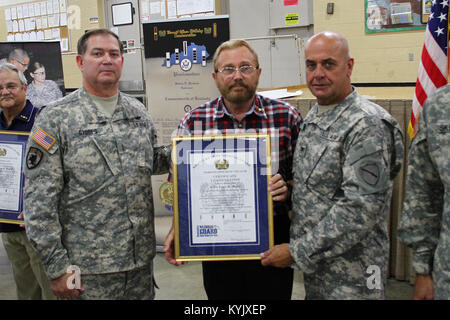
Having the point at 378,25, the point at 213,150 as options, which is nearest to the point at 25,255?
the point at 213,150

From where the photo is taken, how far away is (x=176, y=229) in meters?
1.75

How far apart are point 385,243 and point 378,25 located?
357 centimetres

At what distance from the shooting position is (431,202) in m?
1.44

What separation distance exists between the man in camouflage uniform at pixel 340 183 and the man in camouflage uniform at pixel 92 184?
0.64 meters

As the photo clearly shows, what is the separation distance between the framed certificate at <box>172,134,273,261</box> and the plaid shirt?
0.20m

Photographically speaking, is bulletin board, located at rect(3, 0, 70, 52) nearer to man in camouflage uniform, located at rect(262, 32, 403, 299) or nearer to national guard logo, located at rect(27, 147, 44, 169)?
national guard logo, located at rect(27, 147, 44, 169)

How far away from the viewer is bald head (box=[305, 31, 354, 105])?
1.63 meters

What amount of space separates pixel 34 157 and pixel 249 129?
936 millimetres

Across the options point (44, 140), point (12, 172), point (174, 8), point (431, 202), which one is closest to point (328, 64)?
point (431, 202)

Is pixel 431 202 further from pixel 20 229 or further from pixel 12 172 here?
pixel 20 229

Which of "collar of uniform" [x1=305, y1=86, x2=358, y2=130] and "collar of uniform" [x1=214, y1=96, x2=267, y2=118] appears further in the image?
"collar of uniform" [x1=214, y1=96, x2=267, y2=118]

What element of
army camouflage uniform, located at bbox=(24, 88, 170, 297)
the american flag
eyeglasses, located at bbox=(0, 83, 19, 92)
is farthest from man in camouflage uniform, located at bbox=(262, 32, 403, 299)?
eyeglasses, located at bbox=(0, 83, 19, 92)

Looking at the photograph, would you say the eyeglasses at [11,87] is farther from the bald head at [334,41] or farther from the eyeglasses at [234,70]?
the bald head at [334,41]

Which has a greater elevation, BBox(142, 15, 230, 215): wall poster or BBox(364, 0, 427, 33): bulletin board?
BBox(364, 0, 427, 33): bulletin board
